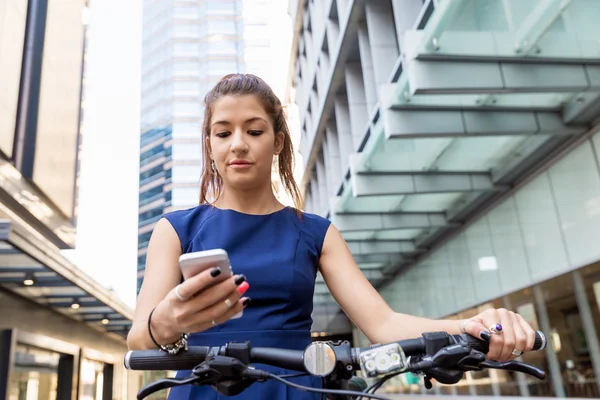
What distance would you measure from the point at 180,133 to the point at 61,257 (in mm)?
11510

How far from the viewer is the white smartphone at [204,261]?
811mm

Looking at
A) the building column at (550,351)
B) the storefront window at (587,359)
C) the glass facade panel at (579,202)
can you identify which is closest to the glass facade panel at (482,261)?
the building column at (550,351)

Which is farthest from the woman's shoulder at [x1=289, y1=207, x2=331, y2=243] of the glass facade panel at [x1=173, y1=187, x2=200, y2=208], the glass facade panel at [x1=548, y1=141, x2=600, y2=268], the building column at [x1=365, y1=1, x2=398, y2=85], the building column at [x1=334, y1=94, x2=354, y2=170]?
the building column at [x1=334, y1=94, x2=354, y2=170]

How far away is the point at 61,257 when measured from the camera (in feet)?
28.6

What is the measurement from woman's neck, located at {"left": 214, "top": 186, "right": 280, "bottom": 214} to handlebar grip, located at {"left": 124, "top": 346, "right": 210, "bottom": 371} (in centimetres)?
52

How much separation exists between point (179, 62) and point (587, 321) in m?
27.0

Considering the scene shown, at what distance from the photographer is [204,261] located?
0.82 meters

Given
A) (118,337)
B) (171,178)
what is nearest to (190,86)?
(171,178)

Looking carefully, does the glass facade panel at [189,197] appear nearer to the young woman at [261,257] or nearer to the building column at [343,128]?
the young woman at [261,257]

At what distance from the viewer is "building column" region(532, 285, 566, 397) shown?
9661 millimetres

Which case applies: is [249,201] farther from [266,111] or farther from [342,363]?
[342,363]

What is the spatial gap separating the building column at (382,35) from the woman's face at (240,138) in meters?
10.9

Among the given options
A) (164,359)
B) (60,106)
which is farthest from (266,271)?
(60,106)

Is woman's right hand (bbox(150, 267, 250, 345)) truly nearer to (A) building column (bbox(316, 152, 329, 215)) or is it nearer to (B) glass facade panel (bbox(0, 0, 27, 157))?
(B) glass facade panel (bbox(0, 0, 27, 157))
